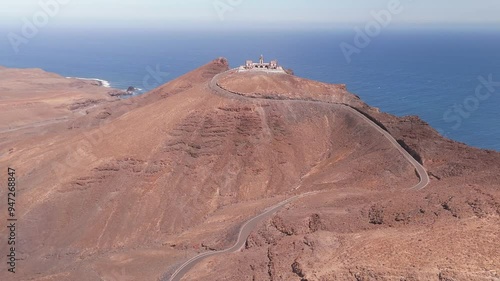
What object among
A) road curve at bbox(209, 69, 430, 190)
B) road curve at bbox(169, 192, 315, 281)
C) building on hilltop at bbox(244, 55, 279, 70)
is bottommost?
road curve at bbox(169, 192, 315, 281)

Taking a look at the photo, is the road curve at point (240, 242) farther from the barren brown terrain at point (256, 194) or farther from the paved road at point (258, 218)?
the barren brown terrain at point (256, 194)

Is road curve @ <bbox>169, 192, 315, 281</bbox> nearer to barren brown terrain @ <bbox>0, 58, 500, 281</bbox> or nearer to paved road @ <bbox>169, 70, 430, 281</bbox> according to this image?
paved road @ <bbox>169, 70, 430, 281</bbox>

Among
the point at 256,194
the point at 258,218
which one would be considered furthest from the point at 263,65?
the point at 258,218

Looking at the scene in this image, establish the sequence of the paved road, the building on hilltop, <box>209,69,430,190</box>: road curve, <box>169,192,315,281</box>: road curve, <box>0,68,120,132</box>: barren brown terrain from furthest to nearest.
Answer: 1. <box>0,68,120,132</box>: barren brown terrain
2. the building on hilltop
3. <box>209,69,430,190</box>: road curve
4. the paved road
5. <box>169,192,315,281</box>: road curve

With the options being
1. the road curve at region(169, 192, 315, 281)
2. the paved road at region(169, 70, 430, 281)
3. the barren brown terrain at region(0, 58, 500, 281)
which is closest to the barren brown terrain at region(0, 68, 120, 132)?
the barren brown terrain at region(0, 58, 500, 281)

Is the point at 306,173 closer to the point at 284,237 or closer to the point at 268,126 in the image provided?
the point at 268,126

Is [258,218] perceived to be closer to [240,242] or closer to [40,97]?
[240,242]

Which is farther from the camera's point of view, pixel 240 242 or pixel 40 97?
pixel 40 97

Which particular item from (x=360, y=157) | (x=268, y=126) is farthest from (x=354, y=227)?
(x=268, y=126)
